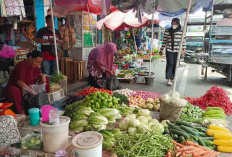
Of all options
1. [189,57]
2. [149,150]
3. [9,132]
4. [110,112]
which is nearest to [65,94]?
[110,112]

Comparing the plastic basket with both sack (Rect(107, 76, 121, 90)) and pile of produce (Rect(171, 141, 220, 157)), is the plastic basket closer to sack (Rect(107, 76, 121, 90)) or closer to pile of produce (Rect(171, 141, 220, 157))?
pile of produce (Rect(171, 141, 220, 157))

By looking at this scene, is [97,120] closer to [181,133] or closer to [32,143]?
[32,143]

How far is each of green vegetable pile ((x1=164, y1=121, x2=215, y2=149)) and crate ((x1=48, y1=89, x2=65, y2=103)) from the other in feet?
9.76

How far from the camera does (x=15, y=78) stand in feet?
12.2

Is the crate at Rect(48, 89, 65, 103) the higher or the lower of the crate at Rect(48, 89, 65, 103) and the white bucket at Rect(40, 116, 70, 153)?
the lower

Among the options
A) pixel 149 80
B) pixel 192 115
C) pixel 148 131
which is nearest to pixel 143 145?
pixel 148 131

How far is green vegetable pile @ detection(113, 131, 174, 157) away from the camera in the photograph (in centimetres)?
218

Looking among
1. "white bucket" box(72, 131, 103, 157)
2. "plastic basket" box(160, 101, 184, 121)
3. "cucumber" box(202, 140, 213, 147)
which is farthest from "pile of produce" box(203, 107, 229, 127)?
"white bucket" box(72, 131, 103, 157)

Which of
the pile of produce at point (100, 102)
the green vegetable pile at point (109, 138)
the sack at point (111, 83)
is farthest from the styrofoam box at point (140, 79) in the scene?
the green vegetable pile at point (109, 138)

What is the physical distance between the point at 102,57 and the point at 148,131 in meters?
3.77

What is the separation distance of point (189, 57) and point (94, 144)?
14.0 m

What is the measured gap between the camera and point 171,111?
3.29 metres

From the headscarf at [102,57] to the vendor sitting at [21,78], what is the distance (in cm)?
226

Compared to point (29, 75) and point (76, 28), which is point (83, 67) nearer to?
point (76, 28)
